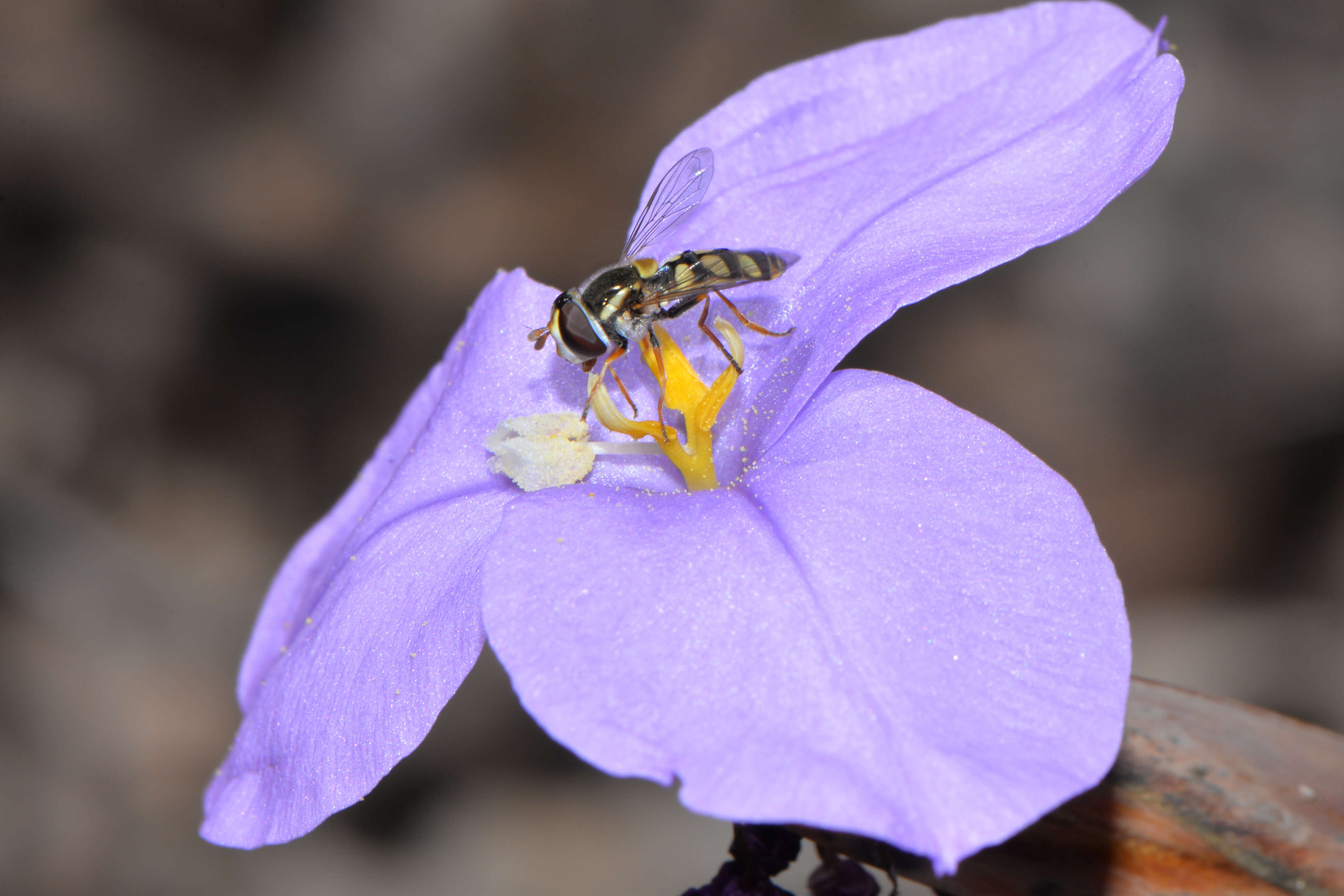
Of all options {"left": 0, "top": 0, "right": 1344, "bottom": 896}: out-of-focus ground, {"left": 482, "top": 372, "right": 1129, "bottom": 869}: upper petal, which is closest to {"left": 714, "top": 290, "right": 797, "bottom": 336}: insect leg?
{"left": 482, "top": 372, "right": 1129, "bottom": 869}: upper petal

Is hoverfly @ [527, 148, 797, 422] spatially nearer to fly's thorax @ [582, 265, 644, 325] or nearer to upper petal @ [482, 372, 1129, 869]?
fly's thorax @ [582, 265, 644, 325]

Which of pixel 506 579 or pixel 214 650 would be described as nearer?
pixel 506 579

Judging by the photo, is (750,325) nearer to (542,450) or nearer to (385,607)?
(542,450)

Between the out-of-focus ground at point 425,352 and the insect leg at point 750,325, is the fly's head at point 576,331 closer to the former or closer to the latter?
the insect leg at point 750,325

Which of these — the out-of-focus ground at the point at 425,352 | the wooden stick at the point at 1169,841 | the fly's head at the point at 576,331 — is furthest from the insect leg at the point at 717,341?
the out-of-focus ground at the point at 425,352

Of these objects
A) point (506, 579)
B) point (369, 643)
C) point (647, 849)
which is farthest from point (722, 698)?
point (647, 849)

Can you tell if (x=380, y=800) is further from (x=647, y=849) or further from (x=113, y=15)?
(x=113, y=15)

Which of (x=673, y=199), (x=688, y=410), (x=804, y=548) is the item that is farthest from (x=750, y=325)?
(x=804, y=548)
